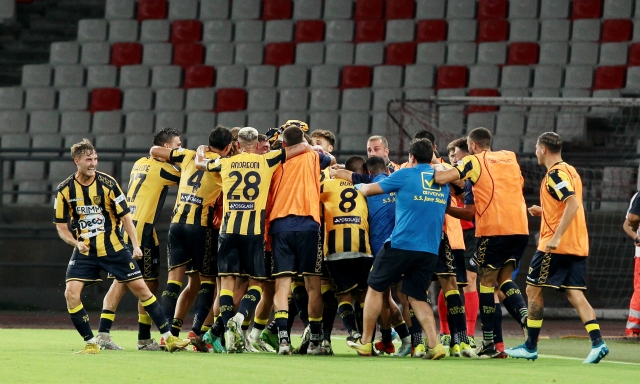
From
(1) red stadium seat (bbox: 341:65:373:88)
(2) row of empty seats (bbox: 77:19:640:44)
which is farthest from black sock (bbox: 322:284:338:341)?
(2) row of empty seats (bbox: 77:19:640:44)

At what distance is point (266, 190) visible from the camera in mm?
9156

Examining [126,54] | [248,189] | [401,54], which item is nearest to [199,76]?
[126,54]

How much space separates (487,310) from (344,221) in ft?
4.97

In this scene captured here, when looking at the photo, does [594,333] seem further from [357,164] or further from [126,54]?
[126,54]

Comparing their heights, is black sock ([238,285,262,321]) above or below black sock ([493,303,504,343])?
above

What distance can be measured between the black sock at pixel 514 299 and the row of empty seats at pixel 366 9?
9.21m

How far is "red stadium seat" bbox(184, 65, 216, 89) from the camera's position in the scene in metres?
18.4

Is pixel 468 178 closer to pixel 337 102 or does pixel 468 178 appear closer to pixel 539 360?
pixel 539 360

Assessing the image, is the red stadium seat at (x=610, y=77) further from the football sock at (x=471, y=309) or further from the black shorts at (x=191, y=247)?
the black shorts at (x=191, y=247)

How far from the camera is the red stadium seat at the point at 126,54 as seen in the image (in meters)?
18.8

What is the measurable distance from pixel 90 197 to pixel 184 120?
9176mm

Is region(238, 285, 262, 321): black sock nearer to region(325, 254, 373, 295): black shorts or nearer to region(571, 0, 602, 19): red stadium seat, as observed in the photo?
region(325, 254, 373, 295): black shorts

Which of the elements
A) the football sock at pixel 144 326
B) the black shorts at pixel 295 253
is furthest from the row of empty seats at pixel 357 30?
the football sock at pixel 144 326

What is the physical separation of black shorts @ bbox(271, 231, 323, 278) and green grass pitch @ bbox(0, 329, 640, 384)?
2.48ft
